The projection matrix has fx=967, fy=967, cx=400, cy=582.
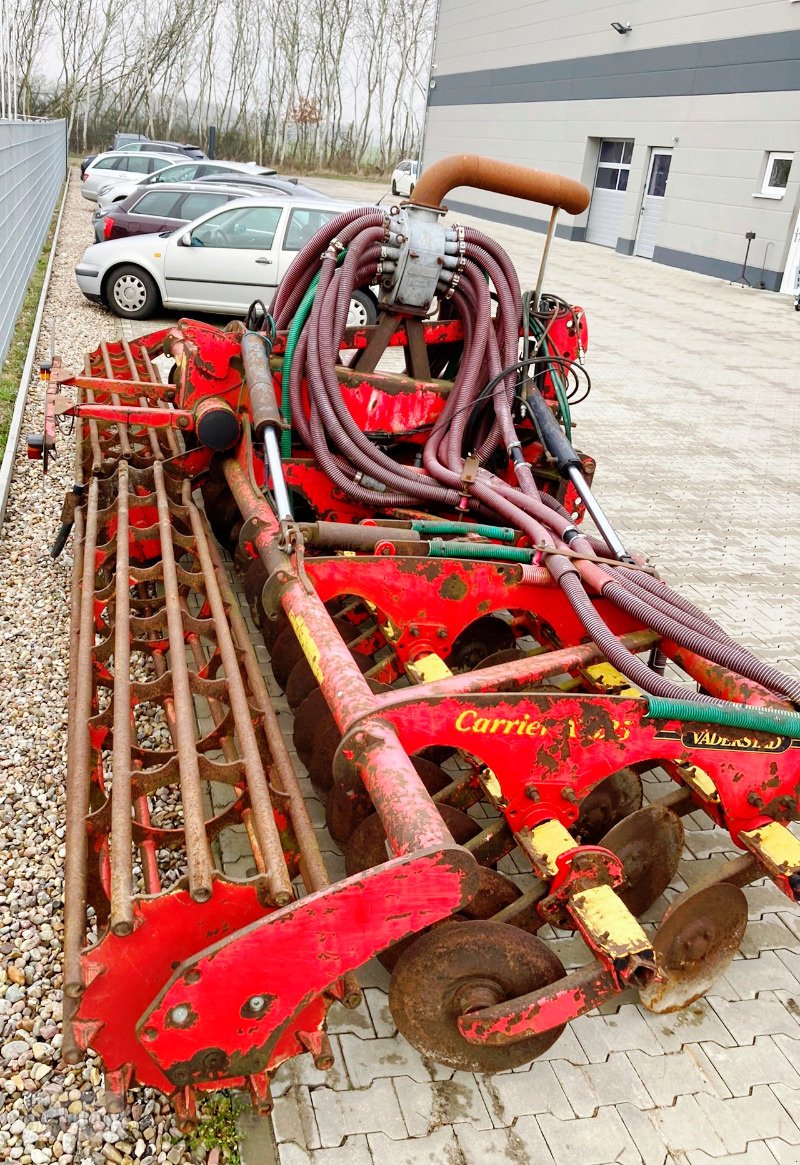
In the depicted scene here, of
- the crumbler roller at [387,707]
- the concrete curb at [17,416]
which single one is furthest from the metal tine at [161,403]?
the concrete curb at [17,416]

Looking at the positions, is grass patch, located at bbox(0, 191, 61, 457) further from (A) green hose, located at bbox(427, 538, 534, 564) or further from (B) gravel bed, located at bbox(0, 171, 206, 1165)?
(A) green hose, located at bbox(427, 538, 534, 564)

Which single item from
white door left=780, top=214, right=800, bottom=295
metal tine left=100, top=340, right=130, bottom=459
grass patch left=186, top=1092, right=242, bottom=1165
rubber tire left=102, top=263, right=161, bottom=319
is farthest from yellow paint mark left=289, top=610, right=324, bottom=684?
white door left=780, top=214, right=800, bottom=295

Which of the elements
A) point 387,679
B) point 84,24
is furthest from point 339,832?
point 84,24

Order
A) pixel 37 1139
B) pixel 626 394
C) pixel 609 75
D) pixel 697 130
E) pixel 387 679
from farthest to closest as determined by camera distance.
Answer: pixel 609 75
pixel 697 130
pixel 626 394
pixel 387 679
pixel 37 1139

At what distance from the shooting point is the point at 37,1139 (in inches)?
99.7

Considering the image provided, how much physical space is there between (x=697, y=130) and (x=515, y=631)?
22.2 metres

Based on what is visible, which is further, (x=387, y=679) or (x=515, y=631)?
(x=515, y=631)

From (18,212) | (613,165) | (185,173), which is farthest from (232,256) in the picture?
(613,165)

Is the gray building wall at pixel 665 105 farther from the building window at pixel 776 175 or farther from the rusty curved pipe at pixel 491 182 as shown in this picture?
the rusty curved pipe at pixel 491 182

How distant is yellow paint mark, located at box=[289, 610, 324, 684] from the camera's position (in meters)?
3.03

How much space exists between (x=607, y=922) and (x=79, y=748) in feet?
5.64

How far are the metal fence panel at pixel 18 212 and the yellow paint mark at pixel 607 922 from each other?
26.2 ft

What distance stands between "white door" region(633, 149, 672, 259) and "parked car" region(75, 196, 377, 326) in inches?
637

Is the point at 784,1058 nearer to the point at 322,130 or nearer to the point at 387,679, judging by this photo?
the point at 387,679
